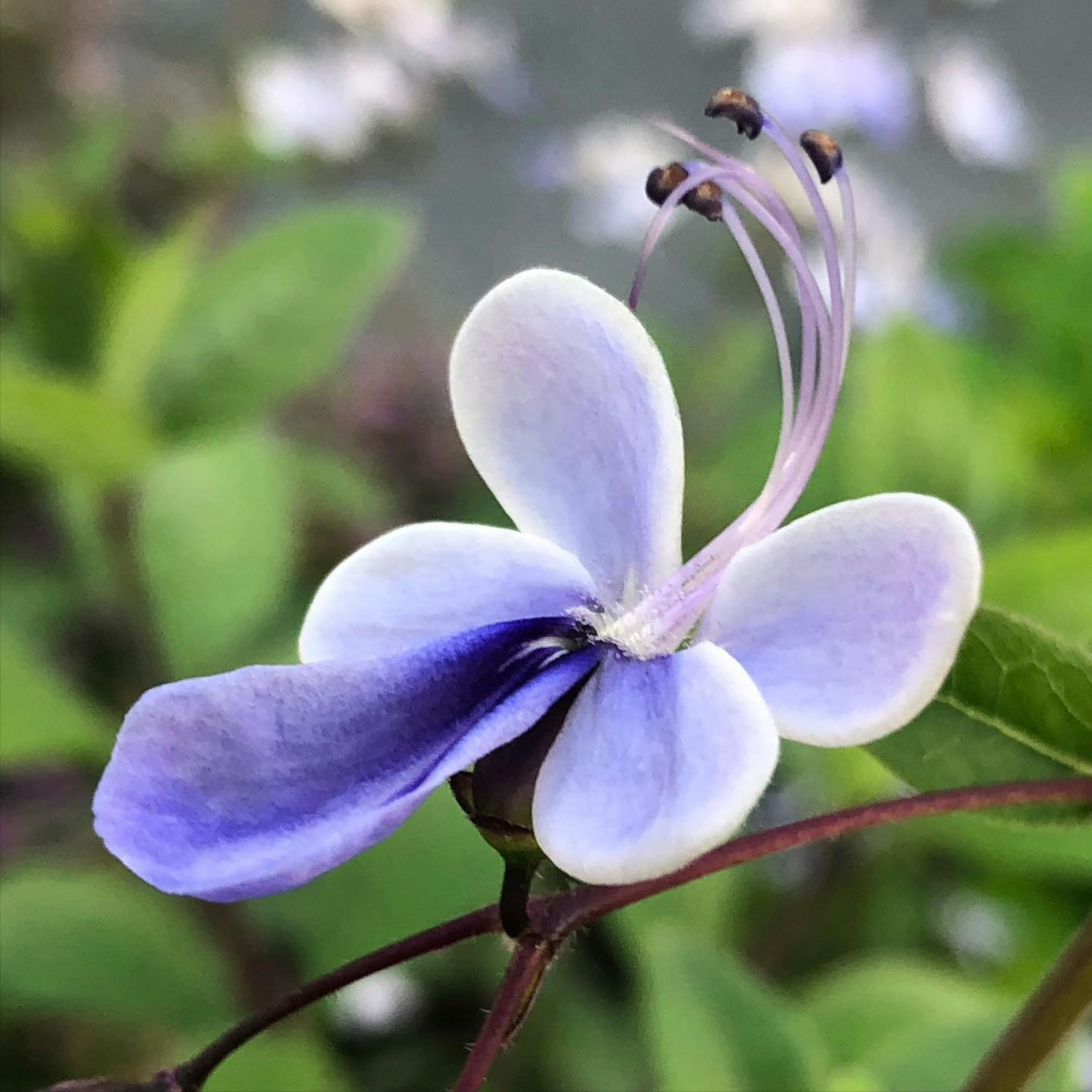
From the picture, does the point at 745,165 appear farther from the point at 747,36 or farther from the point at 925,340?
the point at 747,36

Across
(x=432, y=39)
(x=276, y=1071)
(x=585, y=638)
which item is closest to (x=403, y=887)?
(x=276, y=1071)

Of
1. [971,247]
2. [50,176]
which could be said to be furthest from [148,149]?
[971,247]

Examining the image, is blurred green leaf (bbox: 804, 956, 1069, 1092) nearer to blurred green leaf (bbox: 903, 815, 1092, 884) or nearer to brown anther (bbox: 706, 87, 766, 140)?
blurred green leaf (bbox: 903, 815, 1092, 884)

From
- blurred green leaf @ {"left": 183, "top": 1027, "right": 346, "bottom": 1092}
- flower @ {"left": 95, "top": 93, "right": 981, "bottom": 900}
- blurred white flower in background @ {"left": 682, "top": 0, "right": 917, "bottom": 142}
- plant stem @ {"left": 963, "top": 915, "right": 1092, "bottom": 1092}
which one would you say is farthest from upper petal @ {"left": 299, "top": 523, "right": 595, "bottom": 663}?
blurred white flower in background @ {"left": 682, "top": 0, "right": 917, "bottom": 142}

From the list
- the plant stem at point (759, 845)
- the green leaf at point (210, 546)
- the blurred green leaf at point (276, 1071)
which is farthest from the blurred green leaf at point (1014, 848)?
the green leaf at point (210, 546)

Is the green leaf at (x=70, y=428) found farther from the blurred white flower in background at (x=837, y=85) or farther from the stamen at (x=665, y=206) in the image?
the blurred white flower in background at (x=837, y=85)

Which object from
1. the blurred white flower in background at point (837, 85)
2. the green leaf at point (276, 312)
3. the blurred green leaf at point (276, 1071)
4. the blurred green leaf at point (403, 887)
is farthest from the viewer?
the blurred white flower in background at point (837, 85)
